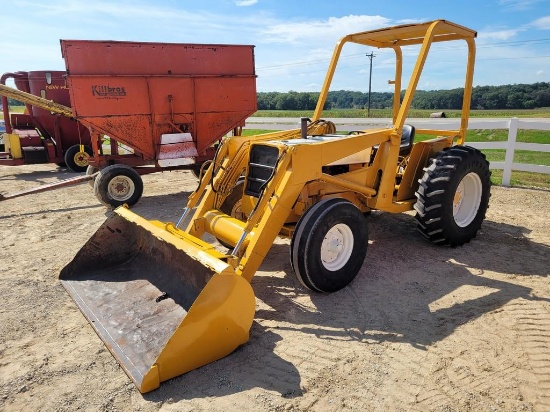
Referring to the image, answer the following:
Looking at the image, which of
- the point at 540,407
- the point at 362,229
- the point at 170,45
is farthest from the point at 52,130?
the point at 540,407

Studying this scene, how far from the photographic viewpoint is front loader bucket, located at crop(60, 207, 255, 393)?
295cm

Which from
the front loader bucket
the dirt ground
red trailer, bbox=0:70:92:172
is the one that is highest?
red trailer, bbox=0:70:92:172

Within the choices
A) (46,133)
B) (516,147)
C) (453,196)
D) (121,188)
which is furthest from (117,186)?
(516,147)

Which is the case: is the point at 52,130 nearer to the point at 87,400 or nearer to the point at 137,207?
the point at 137,207

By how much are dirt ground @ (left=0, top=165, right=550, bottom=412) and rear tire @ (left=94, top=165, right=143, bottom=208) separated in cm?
197

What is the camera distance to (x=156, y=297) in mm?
3775

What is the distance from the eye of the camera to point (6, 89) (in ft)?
29.7

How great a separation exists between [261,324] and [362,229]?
136cm

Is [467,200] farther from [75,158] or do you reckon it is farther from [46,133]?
[46,133]

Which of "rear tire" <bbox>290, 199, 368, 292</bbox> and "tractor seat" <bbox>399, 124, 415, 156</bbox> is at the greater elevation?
"tractor seat" <bbox>399, 124, 415, 156</bbox>

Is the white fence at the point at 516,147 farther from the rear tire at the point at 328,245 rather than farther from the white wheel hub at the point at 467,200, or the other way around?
the rear tire at the point at 328,245

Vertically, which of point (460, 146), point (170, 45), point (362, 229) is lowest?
point (362, 229)

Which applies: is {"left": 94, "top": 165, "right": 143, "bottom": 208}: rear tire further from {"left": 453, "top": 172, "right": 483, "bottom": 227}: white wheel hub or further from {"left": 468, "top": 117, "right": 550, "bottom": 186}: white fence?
{"left": 468, "top": 117, "right": 550, "bottom": 186}: white fence

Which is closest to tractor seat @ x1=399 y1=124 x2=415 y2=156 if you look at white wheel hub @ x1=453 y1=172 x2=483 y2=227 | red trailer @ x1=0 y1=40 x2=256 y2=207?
white wheel hub @ x1=453 y1=172 x2=483 y2=227
